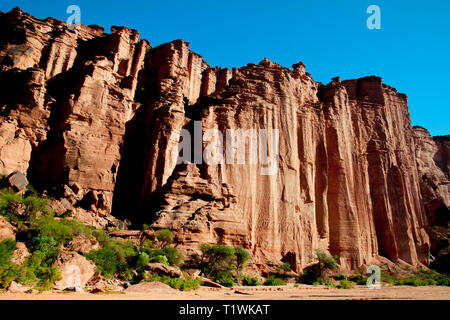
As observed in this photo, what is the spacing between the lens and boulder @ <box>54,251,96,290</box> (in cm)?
1212

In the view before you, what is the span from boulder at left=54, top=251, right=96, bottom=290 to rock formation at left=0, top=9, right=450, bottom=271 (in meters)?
9.39

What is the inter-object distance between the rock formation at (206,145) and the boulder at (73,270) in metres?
9.39

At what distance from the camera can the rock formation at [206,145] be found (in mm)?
26969

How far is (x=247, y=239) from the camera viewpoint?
83.9ft

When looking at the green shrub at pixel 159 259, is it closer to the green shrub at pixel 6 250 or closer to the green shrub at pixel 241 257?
the green shrub at pixel 241 257

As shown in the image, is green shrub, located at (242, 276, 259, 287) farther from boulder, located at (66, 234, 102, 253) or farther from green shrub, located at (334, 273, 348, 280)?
green shrub, located at (334, 273, 348, 280)

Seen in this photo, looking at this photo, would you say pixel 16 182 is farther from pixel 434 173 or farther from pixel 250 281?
pixel 434 173

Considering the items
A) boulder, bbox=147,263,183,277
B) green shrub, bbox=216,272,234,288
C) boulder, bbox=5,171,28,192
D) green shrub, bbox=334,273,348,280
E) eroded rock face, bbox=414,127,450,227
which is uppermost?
eroded rock face, bbox=414,127,450,227

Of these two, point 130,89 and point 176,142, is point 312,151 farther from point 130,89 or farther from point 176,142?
point 130,89

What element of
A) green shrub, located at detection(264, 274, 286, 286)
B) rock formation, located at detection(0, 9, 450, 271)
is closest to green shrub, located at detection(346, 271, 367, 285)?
rock formation, located at detection(0, 9, 450, 271)

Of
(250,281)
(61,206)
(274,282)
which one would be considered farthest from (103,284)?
(274,282)

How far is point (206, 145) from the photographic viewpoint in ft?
99.6

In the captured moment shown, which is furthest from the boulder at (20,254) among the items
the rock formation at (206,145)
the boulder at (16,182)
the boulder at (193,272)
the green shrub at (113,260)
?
the boulder at (16,182)
